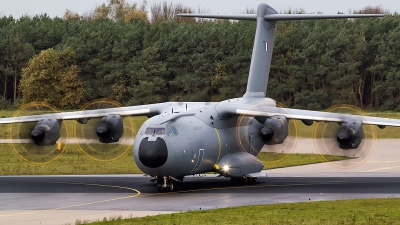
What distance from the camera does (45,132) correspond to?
33.5 metres

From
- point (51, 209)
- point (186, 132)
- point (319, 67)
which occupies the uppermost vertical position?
point (319, 67)

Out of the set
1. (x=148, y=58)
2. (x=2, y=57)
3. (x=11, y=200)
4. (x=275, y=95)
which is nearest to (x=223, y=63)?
(x=148, y=58)

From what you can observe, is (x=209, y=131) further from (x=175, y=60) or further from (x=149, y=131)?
→ (x=175, y=60)

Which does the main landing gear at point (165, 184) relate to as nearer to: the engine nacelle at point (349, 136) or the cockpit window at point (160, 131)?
the cockpit window at point (160, 131)

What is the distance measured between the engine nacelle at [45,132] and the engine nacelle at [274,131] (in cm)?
820

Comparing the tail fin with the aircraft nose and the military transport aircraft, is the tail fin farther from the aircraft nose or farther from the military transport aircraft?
the aircraft nose

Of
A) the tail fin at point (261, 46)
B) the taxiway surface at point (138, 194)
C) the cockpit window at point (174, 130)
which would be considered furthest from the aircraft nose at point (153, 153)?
the tail fin at point (261, 46)

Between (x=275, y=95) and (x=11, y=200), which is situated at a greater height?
→ (x=275, y=95)

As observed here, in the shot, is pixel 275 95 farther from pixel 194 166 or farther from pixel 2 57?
pixel 2 57

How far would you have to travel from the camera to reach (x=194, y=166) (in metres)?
31.0

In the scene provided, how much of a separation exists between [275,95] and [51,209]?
22.8 m

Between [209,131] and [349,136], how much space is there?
520cm

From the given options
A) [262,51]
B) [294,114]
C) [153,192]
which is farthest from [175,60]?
[153,192]

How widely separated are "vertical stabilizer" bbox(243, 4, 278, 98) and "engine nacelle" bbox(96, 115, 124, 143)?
639cm
